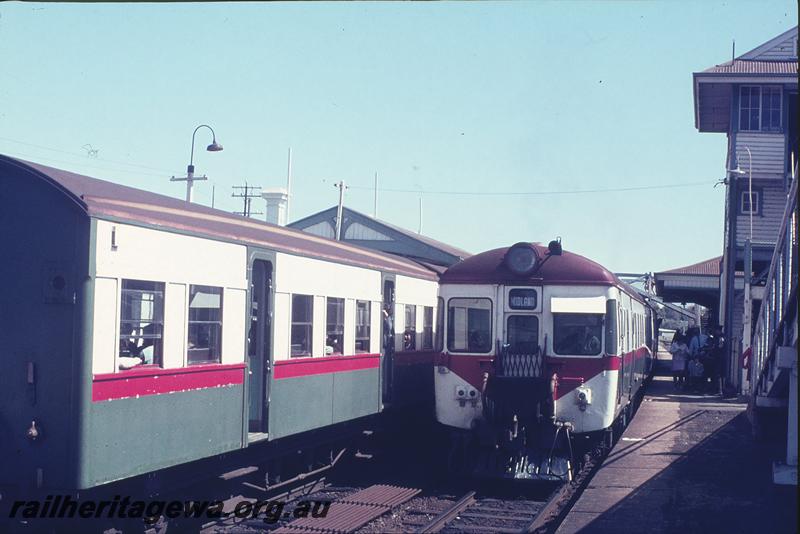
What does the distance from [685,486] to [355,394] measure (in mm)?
4080

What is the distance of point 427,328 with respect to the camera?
615 inches

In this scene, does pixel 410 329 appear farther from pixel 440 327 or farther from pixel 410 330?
pixel 440 327

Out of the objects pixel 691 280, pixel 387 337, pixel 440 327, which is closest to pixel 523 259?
pixel 440 327

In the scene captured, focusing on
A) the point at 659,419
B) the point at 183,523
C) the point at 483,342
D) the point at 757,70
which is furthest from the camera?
the point at 757,70

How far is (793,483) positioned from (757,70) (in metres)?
18.3

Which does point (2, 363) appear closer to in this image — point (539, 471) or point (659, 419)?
point (539, 471)

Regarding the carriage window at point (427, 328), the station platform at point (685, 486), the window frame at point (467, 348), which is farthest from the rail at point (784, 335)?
the carriage window at point (427, 328)

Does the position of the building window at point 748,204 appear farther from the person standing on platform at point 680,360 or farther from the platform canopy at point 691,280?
the platform canopy at point 691,280

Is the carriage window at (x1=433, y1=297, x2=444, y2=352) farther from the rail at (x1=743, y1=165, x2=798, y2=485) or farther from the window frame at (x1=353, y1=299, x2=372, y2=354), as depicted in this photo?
the rail at (x1=743, y1=165, x2=798, y2=485)

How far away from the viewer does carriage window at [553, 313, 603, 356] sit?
454 inches

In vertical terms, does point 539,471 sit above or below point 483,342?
below

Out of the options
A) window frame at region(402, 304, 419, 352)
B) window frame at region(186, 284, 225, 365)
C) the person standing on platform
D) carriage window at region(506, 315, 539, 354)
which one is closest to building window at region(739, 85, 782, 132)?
the person standing on platform

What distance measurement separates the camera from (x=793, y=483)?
27.4ft

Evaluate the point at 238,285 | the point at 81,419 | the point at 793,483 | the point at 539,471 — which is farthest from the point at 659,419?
the point at 81,419
